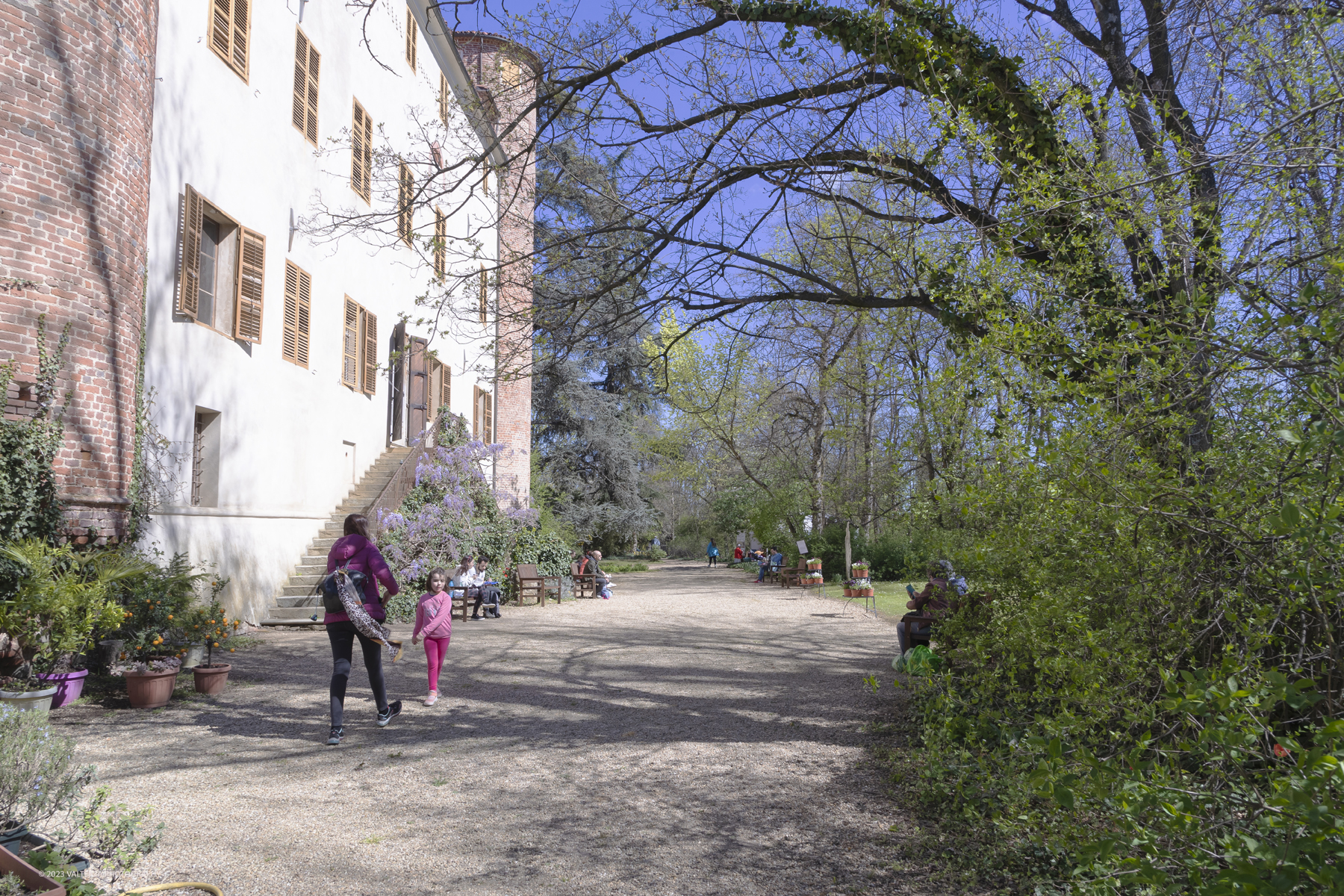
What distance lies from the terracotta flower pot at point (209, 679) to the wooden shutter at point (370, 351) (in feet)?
33.2

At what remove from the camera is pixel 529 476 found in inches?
1166

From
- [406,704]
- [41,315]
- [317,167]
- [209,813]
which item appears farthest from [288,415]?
[209,813]

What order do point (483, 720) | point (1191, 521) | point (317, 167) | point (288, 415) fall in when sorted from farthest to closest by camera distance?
1. point (317, 167)
2. point (288, 415)
3. point (483, 720)
4. point (1191, 521)

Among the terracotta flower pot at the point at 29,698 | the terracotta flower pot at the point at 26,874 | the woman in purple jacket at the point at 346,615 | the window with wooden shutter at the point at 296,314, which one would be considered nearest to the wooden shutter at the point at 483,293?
the woman in purple jacket at the point at 346,615

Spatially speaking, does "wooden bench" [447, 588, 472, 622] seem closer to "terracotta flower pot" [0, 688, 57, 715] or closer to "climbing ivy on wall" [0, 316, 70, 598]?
"climbing ivy on wall" [0, 316, 70, 598]

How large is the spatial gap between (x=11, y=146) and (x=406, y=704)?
262 inches

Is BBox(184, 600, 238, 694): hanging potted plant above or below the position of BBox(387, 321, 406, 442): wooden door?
below

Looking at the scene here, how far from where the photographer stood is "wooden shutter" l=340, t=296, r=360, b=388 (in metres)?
16.9

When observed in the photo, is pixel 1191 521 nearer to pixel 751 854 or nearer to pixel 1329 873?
pixel 1329 873

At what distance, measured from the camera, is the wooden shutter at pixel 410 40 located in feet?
66.0

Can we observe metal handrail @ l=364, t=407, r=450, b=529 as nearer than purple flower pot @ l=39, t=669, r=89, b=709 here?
No

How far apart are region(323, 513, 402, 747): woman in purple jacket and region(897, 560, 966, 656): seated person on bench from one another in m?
4.45

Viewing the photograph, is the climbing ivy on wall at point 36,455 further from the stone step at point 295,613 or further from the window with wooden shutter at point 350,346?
the window with wooden shutter at point 350,346

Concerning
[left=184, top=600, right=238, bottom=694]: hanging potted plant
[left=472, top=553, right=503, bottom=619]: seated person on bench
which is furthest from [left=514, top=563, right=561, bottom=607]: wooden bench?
[left=184, top=600, right=238, bottom=694]: hanging potted plant
